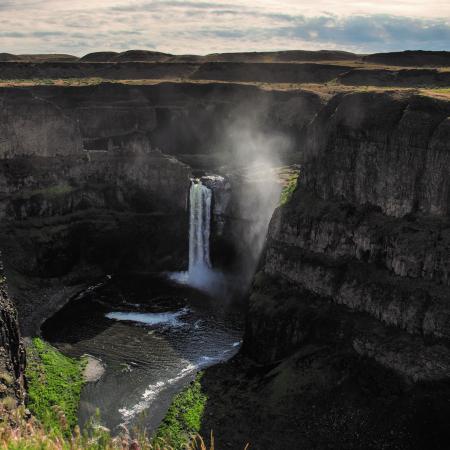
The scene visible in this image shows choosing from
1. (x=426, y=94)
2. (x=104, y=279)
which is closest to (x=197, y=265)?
(x=104, y=279)

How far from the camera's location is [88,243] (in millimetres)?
76625

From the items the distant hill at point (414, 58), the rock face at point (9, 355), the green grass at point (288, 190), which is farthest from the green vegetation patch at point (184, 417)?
the distant hill at point (414, 58)

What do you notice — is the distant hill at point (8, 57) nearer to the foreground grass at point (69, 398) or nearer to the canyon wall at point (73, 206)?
the canyon wall at point (73, 206)

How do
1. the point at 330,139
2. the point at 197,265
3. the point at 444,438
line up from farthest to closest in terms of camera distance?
the point at 197,265 < the point at 330,139 < the point at 444,438

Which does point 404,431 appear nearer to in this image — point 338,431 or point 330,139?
point 338,431

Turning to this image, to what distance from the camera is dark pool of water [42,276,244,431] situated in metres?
48.0

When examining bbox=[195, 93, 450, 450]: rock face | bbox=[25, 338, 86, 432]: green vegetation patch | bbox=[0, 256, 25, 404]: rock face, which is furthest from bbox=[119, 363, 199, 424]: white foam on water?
bbox=[0, 256, 25, 404]: rock face

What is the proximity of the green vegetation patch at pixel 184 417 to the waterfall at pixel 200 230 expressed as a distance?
2688 centimetres

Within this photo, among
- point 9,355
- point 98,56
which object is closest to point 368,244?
point 9,355

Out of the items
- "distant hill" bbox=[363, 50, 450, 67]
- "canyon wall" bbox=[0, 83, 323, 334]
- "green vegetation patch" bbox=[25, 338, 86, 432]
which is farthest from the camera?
"distant hill" bbox=[363, 50, 450, 67]

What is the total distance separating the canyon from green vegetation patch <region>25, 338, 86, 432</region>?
4739 mm

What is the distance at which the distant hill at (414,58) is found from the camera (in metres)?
119

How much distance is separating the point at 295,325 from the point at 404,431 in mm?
13508

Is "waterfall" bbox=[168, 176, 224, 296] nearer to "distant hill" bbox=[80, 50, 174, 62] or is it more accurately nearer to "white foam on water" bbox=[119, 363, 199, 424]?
"white foam on water" bbox=[119, 363, 199, 424]
